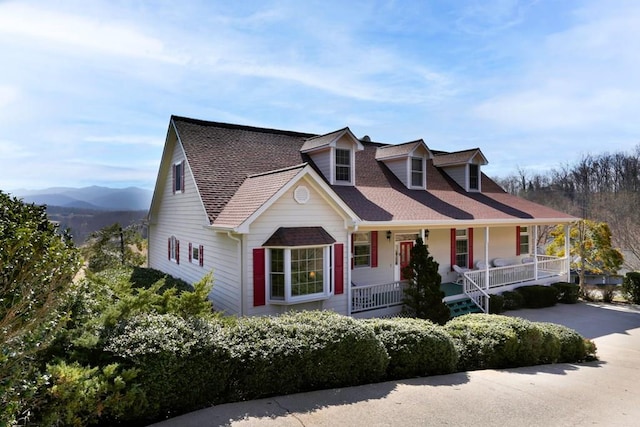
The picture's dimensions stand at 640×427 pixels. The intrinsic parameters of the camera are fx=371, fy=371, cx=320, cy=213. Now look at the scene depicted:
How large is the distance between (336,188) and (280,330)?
30.8 ft

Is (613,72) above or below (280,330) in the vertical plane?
above

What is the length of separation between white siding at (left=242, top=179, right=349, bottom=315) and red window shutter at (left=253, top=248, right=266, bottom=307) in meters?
0.09

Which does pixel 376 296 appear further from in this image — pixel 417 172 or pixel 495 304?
pixel 417 172

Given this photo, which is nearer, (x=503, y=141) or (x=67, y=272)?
(x=67, y=272)

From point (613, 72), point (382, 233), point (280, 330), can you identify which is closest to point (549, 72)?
point (613, 72)

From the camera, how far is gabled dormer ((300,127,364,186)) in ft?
48.8

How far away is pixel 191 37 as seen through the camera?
9414mm

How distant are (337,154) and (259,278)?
716 cm

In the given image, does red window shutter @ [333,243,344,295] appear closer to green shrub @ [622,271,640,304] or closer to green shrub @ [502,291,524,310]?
green shrub @ [502,291,524,310]

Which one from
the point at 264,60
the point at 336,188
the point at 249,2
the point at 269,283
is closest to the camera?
the point at 249,2

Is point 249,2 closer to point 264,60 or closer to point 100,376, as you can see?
point 264,60

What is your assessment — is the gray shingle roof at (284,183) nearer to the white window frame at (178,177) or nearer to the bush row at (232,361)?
the white window frame at (178,177)

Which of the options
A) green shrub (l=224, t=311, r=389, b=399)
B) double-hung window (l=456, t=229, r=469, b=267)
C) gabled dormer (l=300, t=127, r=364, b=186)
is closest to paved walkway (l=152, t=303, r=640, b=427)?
green shrub (l=224, t=311, r=389, b=399)

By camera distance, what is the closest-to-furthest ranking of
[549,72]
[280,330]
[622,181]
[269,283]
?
[280,330] → [269,283] → [549,72] → [622,181]
